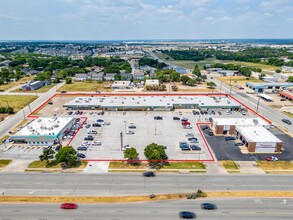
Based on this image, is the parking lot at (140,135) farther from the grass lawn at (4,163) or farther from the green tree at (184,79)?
the green tree at (184,79)

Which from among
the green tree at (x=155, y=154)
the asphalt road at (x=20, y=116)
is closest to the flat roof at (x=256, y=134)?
the green tree at (x=155, y=154)

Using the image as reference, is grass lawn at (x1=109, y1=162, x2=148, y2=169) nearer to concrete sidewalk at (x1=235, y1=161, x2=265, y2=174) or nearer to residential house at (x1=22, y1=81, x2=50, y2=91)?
concrete sidewalk at (x1=235, y1=161, x2=265, y2=174)

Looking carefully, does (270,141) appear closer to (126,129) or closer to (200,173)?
(200,173)

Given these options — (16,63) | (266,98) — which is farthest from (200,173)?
Result: (16,63)

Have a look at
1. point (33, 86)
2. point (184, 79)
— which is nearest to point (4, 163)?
point (33, 86)

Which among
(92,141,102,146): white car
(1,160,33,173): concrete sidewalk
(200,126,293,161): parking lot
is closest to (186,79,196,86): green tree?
(200,126,293,161): parking lot

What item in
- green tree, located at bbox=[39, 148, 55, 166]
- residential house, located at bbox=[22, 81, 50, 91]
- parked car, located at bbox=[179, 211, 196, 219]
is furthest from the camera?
residential house, located at bbox=[22, 81, 50, 91]
